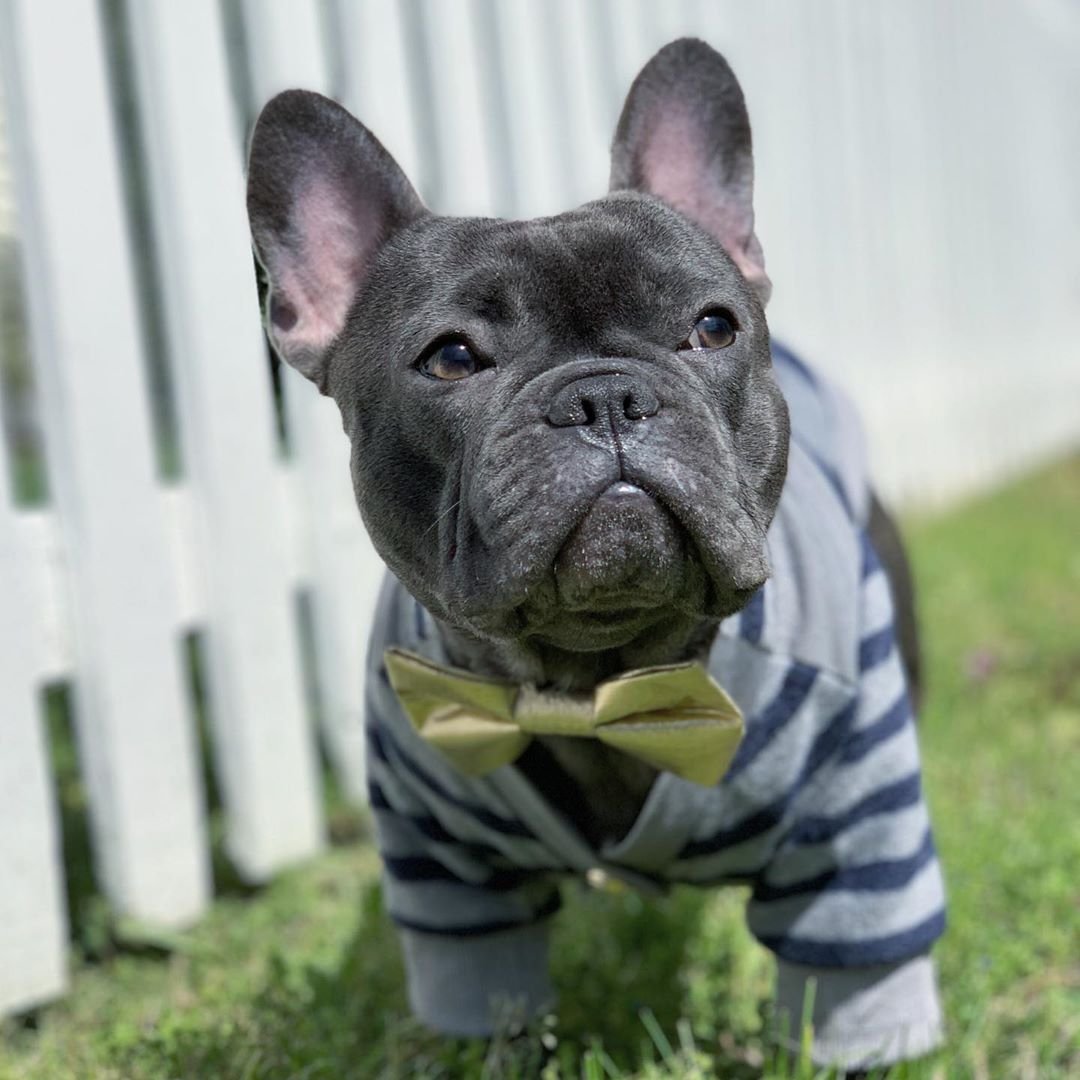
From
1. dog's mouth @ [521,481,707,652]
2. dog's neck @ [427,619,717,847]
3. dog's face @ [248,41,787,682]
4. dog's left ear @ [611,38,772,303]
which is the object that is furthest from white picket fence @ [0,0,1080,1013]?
dog's mouth @ [521,481,707,652]

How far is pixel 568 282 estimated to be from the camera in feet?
5.05

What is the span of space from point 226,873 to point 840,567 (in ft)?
5.54

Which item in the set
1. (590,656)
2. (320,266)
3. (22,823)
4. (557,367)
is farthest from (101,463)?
(557,367)

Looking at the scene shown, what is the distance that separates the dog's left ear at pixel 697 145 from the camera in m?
1.78

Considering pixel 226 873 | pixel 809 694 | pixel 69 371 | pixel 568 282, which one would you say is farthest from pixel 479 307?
pixel 226 873

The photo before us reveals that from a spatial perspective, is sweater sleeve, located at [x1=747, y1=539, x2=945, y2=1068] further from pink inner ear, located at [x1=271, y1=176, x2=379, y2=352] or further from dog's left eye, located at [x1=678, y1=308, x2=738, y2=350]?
pink inner ear, located at [x1=271, y1=176, x2=379, y2=352]

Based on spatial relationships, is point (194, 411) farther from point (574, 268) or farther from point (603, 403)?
point (603, 403)

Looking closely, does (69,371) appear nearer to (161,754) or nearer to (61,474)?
(61,474)

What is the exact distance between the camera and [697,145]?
6.01ft

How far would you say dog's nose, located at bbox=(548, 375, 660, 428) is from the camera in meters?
1.40

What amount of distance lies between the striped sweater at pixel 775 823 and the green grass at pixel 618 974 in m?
0.13

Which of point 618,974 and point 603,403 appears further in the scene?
point 618,974

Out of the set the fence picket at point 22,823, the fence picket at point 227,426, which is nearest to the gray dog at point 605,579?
the fence picket at point 22,823

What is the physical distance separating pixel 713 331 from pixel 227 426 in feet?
4.85
